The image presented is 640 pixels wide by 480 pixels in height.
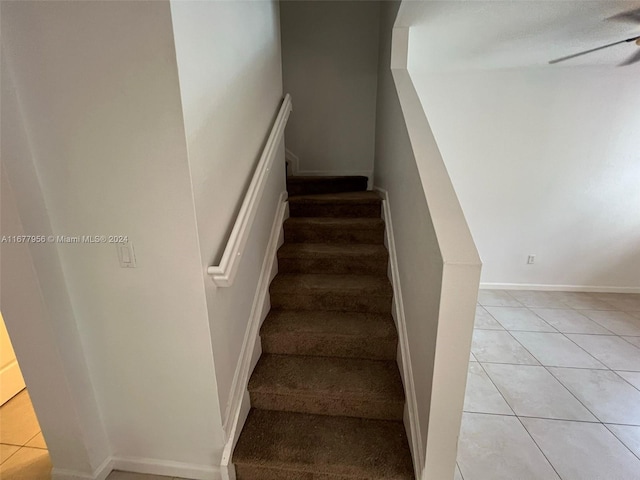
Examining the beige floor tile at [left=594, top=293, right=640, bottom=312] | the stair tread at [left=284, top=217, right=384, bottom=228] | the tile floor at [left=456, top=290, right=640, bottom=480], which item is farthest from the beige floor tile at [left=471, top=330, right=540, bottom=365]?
the beige floor tile at [left=594, top=293, right=640, bottom=312]

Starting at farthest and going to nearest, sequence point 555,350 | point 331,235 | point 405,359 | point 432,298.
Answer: point 555,350
point 331,235
point 405,359
point 432,298

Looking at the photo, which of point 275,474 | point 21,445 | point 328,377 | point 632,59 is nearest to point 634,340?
point 632,59

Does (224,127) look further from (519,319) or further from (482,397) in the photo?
(519,319)

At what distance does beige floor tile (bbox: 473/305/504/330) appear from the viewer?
102 inches

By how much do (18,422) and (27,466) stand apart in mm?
Answer: 410

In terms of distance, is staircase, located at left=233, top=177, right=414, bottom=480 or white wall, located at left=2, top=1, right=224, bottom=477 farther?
staircase, located at left=233, top=177, right=414, bottom=480

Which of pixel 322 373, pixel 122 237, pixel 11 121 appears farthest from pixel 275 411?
pixel 11 121

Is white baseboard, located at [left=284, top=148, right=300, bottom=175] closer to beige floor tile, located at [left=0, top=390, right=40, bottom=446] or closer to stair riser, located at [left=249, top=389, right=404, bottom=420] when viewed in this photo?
stair riser, located at [left=249, top=389, right=404, bottom=420]

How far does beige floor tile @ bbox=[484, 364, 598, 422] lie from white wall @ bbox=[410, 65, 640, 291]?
1.61 m

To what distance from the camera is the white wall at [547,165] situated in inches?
114

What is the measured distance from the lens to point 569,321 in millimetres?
2707

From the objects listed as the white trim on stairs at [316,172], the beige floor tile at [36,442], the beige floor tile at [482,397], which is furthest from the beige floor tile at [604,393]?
the beige floor tile at [36,442]

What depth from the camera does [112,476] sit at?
4.29ft

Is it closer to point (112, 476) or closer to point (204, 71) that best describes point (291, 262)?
point (204, 71)
